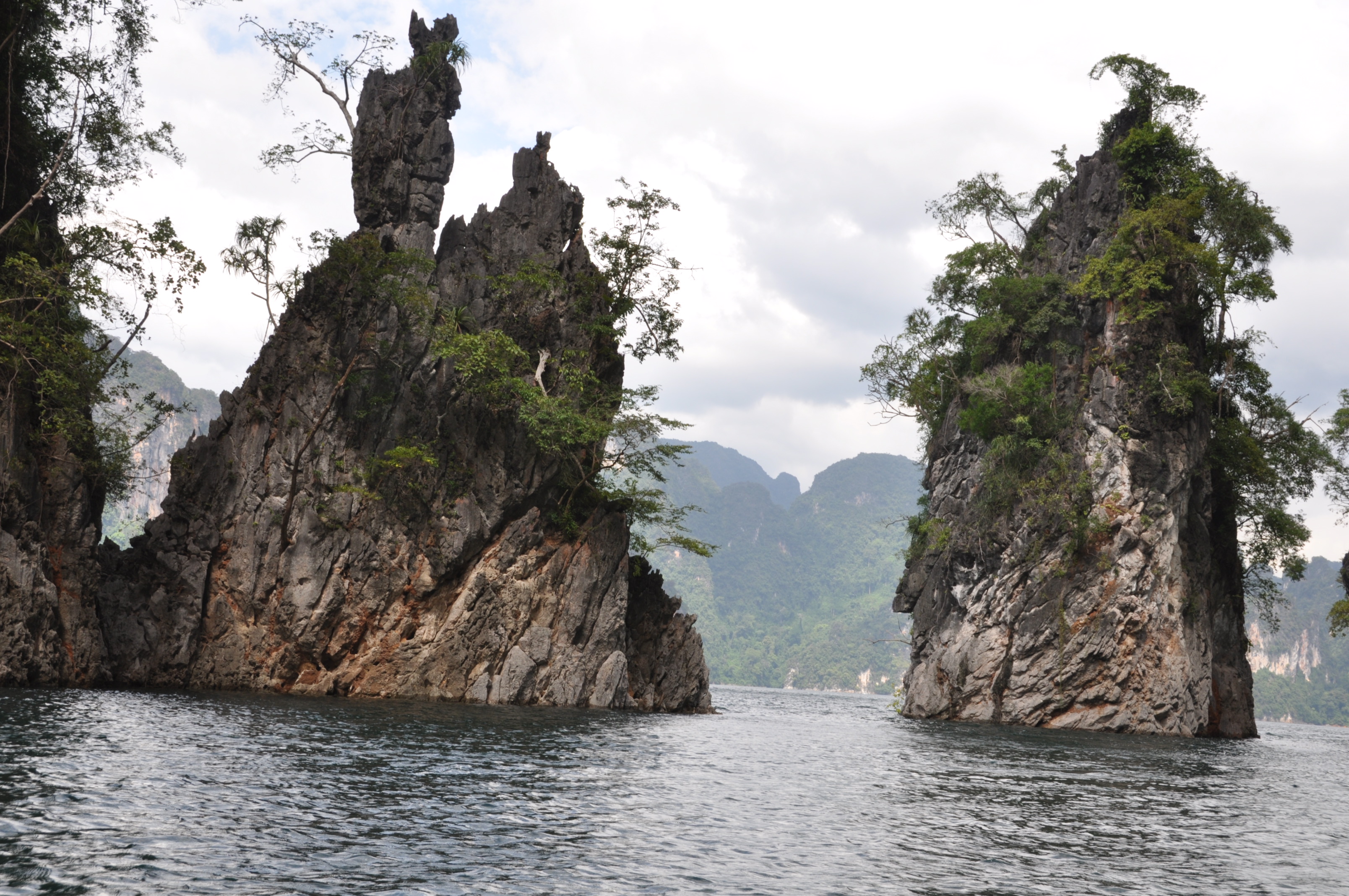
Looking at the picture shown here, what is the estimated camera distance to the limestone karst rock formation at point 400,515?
36.2m

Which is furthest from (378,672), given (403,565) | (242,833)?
(242,833)

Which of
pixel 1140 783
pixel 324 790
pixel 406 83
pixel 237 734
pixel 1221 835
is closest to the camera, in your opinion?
pixel 324 790

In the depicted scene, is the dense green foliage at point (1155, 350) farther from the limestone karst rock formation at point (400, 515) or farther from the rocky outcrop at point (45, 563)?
the rocky outcrop at point (45, 563)

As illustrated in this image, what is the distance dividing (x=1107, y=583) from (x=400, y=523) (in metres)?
32.1

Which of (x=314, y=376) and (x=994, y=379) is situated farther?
(x=994, y=379)

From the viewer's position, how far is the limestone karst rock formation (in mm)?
36156

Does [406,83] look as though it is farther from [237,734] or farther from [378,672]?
[237,734]

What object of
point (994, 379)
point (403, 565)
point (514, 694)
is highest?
point (994, 379)

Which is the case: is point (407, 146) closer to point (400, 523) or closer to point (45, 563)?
point (400, 523)

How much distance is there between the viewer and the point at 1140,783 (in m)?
23.1

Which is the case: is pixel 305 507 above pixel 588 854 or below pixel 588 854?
above

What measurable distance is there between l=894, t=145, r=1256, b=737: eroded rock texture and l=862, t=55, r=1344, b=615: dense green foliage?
0.55m

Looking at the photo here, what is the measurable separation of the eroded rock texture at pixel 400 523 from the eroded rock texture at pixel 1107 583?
15.5m

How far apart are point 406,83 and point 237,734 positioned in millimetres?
35667
